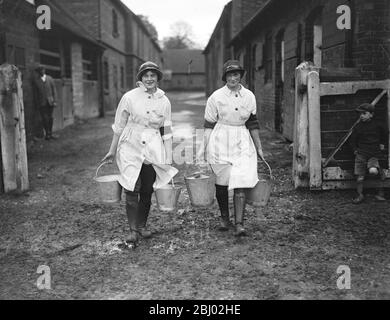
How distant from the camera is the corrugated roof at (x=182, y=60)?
66062 millimetres

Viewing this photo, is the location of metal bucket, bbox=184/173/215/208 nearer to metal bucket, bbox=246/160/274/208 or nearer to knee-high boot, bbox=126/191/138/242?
metal bucket, bbox=246/160/274/208

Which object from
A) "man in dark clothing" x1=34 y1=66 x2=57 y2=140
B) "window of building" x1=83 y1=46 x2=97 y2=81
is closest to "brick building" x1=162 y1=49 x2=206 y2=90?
"window of building" x1=83 y1=46 x2=97 y2=81

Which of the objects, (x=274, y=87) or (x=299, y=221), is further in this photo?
(x=274, y=87)

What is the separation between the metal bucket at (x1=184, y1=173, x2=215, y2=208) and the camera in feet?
15.2

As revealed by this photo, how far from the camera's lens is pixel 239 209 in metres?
4.83

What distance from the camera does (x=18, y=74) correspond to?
21.9 feet

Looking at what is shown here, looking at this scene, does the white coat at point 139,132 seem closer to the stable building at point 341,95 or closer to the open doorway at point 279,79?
the stable building at point 341,95

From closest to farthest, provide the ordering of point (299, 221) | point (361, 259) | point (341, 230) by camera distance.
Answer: point (361, 259), point (341, 230), point (299, 221)

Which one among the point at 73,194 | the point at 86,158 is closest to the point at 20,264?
the point at 73,194

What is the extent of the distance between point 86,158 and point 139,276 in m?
6.78

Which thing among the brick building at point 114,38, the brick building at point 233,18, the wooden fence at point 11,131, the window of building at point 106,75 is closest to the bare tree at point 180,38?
the brick building at point 114,38

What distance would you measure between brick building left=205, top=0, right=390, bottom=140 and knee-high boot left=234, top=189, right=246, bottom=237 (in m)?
2.58
